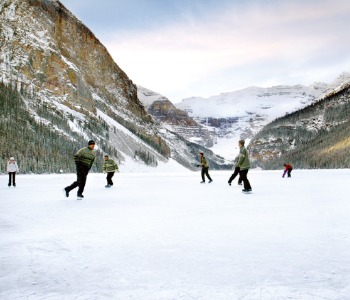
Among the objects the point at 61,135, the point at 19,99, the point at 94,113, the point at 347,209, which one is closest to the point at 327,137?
the point at 94,113

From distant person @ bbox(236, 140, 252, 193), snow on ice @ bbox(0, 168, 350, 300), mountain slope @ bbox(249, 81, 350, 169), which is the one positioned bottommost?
snow on ice @ bbox(0, 168, 350, 300)

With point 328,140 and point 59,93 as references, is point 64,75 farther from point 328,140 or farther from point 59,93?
point 328,140

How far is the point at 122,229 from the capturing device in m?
6.55

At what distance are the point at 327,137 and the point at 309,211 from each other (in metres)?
159

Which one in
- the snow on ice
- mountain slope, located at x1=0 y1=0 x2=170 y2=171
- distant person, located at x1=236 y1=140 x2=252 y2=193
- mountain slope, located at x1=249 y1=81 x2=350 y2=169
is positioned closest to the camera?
the snow on ice

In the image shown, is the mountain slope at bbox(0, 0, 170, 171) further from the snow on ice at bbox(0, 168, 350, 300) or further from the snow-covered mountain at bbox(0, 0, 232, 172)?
the snow on ice at bbox(0, 168, 350, 300)

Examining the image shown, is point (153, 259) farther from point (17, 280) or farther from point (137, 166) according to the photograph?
point (137, 166)

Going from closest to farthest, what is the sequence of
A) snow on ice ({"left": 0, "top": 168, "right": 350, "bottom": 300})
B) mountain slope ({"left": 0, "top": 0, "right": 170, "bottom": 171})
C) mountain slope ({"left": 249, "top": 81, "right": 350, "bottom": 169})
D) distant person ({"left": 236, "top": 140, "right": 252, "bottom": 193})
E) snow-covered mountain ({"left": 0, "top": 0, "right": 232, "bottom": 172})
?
1. snow on ice ({"left": 0, "top": 168, "right": 350, "bottom": 300})
2. distant person ({"left": 236, "top": 140, "right": 252, "bottom": 193})
3. snow-covered mountain ({"left": 0, "top": 0, "right": 232, "bottom": 172})
4. mountain slope ({"left": 0, "top": 0, "right": 170, "bottom": 171})
5. mountain slope ({"left": 249, "top": 81, "right": 350, "bottom": 169})

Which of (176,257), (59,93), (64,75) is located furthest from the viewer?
(64,75)

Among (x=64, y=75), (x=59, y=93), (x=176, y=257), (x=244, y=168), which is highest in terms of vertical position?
(x=64, y=75)

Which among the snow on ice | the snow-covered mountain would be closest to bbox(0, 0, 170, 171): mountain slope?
the snow-covered mountain

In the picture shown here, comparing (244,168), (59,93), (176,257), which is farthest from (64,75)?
(176,257)

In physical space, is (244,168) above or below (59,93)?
below

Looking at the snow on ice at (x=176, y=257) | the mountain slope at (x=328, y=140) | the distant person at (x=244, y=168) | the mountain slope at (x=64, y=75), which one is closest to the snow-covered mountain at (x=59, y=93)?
the mountain slope at (x=64, y=75)
